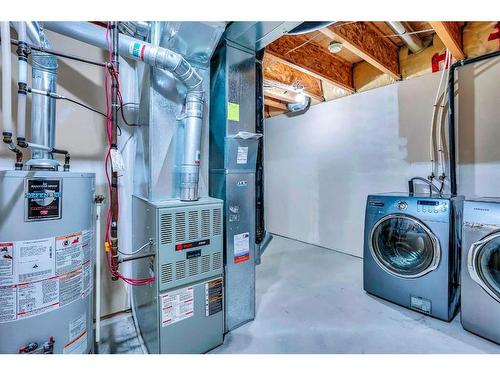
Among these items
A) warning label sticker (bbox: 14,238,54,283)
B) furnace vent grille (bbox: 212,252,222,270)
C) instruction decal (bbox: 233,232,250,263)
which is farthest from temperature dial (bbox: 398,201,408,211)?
warning label sticker (bbox: 14,238,54,283)

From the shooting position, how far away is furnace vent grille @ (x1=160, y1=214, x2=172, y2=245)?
1.38 metres

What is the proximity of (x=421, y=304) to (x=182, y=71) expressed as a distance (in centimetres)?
259

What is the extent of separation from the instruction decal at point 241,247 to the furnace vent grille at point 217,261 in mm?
233

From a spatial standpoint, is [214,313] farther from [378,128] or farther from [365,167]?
[378,128]

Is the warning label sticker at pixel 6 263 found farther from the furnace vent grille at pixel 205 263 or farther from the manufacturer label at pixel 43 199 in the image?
the furnace vent grille at pixel 205 263

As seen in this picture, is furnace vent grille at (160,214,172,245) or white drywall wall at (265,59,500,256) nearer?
furnace vent grille at (160,214,172,245)

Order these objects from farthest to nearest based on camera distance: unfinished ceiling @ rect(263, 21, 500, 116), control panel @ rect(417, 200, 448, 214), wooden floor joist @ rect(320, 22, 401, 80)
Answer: unfinished ceiling @ rect(263, 21, 500, 116) < wooden floor joist @ rect(320, 22, 401, 80) < control panel @ rect(417, 200, 448, 214)

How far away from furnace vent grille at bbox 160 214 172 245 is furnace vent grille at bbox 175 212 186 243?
36mm

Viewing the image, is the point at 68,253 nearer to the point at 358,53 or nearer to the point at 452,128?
the point at 358,53

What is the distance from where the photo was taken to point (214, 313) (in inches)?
63.6

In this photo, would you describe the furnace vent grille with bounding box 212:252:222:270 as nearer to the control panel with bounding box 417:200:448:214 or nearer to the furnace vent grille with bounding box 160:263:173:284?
the furnace vent grille with bounding box 160:263:173:284

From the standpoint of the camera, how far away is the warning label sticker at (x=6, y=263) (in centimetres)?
115

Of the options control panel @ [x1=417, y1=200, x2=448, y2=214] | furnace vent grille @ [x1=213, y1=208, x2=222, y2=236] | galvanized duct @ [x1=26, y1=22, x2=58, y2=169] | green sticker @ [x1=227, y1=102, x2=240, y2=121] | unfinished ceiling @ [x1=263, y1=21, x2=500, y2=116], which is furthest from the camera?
unfinished ceiling @ [x1=263, y1=21, x2=500, y2=116]

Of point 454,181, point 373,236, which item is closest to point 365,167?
point 454,181
